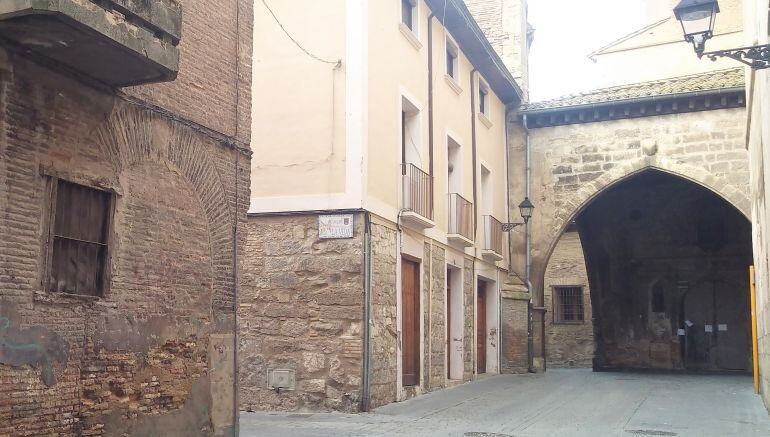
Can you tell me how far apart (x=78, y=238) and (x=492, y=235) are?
1208 centimetres

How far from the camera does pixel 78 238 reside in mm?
6254

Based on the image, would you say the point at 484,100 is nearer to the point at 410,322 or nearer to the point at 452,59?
the point at 452,59

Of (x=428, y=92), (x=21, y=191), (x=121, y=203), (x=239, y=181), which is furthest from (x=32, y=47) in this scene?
(x=428, y=92)

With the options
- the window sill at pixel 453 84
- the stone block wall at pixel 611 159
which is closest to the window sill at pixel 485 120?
the window sill at pixel 453 84

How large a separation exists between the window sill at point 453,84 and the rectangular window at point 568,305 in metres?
13.8

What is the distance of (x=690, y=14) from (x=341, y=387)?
247 inches

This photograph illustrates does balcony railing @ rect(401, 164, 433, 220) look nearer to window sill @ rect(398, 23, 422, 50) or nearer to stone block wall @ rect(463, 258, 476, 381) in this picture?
window sill @ rect(398, 23, 422, 50)

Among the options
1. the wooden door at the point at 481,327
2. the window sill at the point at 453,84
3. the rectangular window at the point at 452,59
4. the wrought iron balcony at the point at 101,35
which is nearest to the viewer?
the wrought iron balcony at the point at 101,35

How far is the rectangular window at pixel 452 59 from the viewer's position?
15636 millimetres

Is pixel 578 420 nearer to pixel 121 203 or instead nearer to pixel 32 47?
pixel 121 203

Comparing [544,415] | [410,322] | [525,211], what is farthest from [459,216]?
[544,415]

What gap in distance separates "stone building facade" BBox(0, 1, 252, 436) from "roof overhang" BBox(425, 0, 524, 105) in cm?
684

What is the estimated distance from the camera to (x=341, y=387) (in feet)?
35.4

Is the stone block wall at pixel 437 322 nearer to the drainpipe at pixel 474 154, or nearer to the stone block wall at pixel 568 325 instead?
the drainpipe at pixel 474 154
